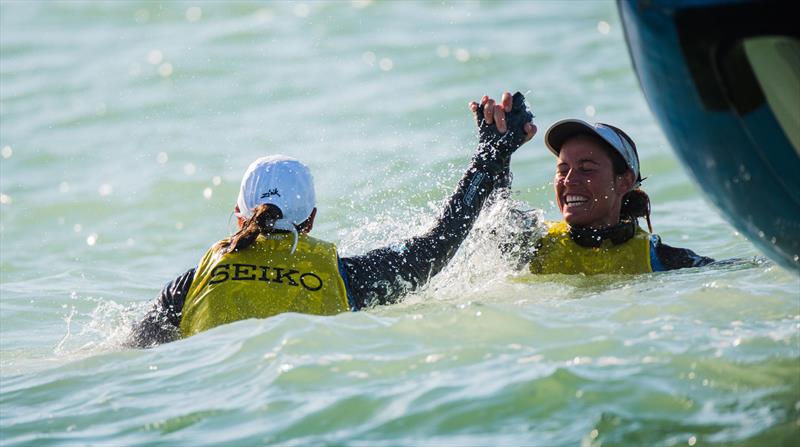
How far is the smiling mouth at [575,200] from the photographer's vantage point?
6943mm

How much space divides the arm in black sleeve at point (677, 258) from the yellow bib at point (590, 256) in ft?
0.37

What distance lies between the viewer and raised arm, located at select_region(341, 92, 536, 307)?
19.7 feet

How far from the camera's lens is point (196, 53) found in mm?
16500

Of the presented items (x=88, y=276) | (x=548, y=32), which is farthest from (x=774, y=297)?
(x=548, y=32)

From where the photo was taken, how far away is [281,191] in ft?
19.3

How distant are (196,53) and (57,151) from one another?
3.58 metres

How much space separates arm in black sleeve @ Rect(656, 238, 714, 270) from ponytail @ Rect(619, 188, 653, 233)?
0.19 meters

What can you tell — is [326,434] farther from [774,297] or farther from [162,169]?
[162,169]

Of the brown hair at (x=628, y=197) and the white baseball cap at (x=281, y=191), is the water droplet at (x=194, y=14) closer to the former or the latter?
the brown hair at (x=628, y=197)

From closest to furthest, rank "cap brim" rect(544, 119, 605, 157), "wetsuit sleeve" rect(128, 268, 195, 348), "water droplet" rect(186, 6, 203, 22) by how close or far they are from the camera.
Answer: "wetsuit sleeve" rect(128, 268, 195, 348)
"cap brim" rect(544, 119, 605, 157)
"water droplet" rect(186, 6, 203, 22)

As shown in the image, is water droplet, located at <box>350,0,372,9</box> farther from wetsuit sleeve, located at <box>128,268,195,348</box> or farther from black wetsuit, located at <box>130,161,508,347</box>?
wetsuit sleeve, located at <box>128,268,195,348</box>

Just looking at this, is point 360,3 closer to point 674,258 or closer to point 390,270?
point 674,258

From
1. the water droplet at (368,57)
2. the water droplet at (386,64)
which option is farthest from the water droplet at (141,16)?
the water droplet at (386,64)

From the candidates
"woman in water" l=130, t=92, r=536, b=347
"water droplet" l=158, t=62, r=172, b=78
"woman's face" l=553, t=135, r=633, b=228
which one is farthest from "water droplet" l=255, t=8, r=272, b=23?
"woman in water" l=130, t=92, r=536, b=347
